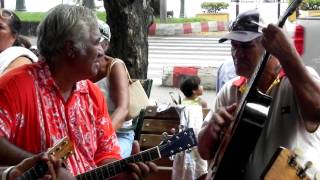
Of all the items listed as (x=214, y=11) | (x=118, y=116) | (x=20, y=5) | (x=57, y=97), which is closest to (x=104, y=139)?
(x=57, y=97)

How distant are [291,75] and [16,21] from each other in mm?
2895

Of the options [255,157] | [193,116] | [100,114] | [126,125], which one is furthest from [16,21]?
[255,157]

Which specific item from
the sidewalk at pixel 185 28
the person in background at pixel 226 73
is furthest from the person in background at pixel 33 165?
the sidewalk at pixel 185 28

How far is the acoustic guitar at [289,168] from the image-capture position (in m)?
2.29

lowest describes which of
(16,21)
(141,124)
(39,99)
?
(141,124)

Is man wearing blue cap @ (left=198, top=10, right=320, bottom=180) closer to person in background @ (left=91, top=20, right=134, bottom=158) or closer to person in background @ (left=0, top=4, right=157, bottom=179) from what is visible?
person in background @ (left=0, top=4, right=157, bottom=179)

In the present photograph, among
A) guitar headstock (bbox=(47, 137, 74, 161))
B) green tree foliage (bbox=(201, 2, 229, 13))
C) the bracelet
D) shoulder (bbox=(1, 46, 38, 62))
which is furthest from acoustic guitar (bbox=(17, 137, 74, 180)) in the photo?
green tree foliage (bbox=(201, 2, 229, 13))

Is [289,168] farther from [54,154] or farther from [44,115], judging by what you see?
[44,115]

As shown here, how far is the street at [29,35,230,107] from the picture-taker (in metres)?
14.0

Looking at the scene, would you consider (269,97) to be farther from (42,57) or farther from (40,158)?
(42,57)

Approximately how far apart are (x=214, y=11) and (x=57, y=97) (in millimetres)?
26283

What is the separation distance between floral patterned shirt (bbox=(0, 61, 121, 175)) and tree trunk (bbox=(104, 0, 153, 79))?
343cm

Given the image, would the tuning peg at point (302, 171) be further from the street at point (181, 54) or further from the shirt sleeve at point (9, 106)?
the street at point (181, 54)

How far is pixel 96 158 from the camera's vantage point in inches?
125
